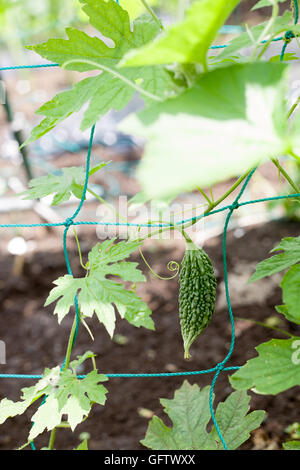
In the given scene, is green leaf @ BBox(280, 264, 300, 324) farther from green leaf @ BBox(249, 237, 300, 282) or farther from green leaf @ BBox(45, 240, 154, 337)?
green leaf @ BBox(45, 240, 154, 337)

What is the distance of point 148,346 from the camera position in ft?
7.47

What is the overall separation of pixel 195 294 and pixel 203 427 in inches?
15.5

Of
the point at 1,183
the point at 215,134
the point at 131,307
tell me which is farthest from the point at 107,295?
the point at 1,183

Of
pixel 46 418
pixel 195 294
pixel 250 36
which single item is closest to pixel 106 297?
pixel 195 294

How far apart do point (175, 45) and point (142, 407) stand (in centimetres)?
163

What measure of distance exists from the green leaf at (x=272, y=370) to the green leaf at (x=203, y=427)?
0.28 metres

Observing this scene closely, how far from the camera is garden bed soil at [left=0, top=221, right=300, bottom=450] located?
1.83m

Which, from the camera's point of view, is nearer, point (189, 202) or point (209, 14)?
point (209, 14)

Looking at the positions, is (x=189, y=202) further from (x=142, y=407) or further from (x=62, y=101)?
(x=62, y=101)

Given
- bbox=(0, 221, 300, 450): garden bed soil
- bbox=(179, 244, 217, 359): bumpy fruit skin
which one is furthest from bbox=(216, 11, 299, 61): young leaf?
bbox=(0, 221, 300, 450): garden bed soil

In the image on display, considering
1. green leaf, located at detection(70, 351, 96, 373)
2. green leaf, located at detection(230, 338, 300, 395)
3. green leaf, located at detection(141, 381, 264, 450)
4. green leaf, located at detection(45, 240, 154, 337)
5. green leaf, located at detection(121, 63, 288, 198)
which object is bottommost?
green leaf, located at detection(141, 381, 264, 450)

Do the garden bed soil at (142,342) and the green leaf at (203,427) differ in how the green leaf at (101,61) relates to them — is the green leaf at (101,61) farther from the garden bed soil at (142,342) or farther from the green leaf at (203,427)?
the garden bed soil at (142,342)

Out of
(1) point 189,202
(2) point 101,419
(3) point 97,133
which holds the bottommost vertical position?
(2) point 101,419

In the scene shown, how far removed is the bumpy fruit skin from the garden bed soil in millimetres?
649
